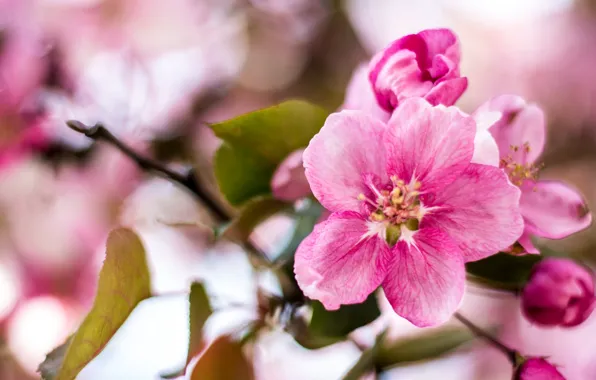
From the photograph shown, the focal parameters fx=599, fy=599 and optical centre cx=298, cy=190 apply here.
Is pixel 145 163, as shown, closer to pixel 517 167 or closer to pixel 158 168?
pixel 158 168

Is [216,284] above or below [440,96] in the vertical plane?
below

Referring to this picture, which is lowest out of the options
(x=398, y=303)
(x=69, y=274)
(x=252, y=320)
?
(x=69, y=274)

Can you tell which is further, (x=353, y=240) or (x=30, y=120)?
(x=30, y=120)

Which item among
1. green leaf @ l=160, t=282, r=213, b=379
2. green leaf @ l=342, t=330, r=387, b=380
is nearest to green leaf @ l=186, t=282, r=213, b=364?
green leaf @ l=160, t=282, r=213, b=379

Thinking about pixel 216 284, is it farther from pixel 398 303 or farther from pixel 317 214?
pixel 398 303

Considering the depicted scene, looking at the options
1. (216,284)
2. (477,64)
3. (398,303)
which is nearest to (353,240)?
(398,303)

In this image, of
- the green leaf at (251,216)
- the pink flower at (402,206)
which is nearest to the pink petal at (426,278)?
the pink flower at (402,206)

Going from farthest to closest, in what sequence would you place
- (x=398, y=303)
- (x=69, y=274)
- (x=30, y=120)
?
(x=69, y=274)
(x=30, y=120)
(x=398, y=303)

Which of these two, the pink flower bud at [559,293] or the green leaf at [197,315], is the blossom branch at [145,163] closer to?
the green leaf at [197,315]
